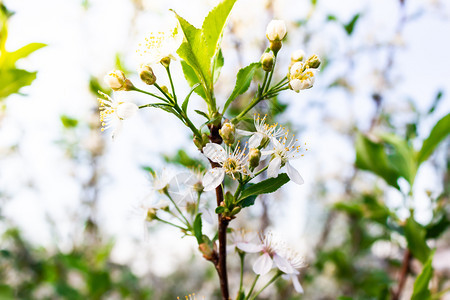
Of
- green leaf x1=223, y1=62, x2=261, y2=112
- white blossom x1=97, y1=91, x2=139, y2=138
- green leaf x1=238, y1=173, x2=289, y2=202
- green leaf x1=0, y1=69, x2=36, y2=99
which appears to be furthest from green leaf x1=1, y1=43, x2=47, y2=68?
green leaf x1=238, y1=173, x2=289, y2=202

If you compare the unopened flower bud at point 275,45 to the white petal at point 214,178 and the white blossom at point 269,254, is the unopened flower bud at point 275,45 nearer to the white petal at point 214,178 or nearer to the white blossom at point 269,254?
the white petal at point 214,178

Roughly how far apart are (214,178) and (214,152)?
0.04 metres

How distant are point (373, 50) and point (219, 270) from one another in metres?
2.24

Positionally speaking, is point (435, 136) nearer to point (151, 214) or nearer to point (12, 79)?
point (151, 214)

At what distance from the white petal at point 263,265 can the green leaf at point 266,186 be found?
0.15 metres

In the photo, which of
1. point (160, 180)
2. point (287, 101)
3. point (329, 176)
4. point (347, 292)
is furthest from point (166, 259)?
point (160, 180)

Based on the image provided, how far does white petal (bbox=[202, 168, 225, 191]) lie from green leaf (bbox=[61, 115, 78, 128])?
74.9 inches

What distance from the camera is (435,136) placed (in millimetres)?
1062

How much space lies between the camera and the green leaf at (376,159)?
3.95ft

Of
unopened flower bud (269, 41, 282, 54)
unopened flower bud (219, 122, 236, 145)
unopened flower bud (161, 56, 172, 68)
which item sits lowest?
unopened flower bud (219, 122, 236, 145)

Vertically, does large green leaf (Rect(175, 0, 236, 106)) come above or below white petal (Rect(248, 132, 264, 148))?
above

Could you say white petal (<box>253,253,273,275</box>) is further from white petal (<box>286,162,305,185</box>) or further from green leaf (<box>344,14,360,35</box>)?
green leaf (<box>344,14,360,35</box>)

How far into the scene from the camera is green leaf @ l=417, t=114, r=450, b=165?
100cm

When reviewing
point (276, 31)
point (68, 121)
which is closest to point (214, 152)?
point (276, 31)
